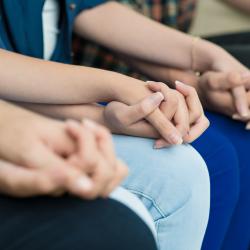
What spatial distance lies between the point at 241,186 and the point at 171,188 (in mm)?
265

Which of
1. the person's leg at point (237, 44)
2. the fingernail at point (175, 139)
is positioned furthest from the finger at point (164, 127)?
the person's leg at point (237, 44)

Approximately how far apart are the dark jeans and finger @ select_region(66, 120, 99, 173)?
2.3 inches

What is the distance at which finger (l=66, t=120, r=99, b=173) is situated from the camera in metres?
0.46

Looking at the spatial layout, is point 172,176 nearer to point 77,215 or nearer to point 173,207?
point 173,207

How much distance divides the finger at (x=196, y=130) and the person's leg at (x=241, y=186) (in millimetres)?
149

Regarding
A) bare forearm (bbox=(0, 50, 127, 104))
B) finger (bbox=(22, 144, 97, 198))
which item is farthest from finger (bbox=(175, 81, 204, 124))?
finger (bbox=(22, 144, 97, 198))

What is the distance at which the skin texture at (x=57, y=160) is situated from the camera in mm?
452

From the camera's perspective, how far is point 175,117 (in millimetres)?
726

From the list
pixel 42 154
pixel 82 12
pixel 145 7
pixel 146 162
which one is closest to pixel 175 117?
pixel 146 162

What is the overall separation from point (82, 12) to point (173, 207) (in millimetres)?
532

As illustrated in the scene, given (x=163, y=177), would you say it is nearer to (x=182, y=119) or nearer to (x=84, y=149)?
(x=182, y=119)

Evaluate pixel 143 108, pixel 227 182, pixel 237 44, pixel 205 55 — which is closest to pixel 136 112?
pixel 143 108

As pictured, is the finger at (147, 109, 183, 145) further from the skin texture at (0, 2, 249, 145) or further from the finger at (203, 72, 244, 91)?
the finger at (203, 72, 244, 91)

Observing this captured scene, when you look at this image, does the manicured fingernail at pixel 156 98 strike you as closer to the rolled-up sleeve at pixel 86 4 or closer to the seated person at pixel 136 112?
the seated person at pixel 136 112
